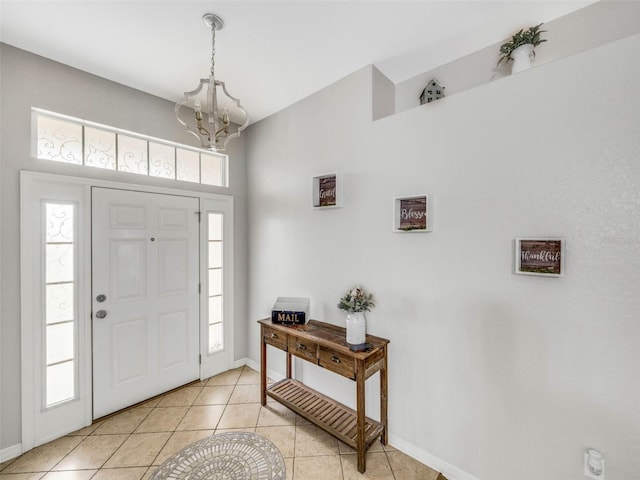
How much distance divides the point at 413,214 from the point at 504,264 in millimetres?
622

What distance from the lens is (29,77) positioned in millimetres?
1966

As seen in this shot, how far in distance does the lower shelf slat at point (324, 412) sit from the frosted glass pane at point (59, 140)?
2581 mm

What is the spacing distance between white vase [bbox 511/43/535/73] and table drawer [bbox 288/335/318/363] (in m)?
2.23

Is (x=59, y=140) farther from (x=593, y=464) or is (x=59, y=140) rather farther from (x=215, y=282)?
(x=593, y=464)

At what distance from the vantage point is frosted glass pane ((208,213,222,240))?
3006 mm

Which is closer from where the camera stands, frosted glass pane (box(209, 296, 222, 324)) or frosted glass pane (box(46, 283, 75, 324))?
frosted glass pane (box(46, 283, 75, 324))

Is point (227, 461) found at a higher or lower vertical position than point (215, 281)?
lower

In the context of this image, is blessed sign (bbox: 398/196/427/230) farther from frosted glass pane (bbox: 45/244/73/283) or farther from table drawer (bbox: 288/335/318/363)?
frosted glass pane (bbox: 45/244/73/283)

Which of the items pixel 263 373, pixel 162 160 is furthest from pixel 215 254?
pixel 263 373

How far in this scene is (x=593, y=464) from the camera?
Answer: 1287 millimetres

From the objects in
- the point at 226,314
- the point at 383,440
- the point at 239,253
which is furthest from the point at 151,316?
the point at 383,440

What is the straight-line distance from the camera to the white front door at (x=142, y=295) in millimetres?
2295

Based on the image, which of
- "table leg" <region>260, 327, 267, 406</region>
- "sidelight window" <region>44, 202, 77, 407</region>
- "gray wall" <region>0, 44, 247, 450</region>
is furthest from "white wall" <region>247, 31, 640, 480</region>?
"sidelight window" <region>44, 202, 77, 407</region>

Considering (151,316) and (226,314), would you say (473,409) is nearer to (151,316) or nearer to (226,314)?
(226,314)
